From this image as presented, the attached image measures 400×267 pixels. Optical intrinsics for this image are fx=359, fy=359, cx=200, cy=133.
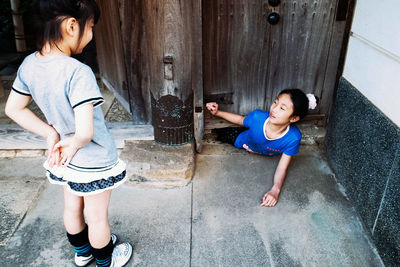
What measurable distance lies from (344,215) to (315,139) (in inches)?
36.8

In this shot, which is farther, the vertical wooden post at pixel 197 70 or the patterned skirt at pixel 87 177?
the vertical wooden post at pixel 197 70

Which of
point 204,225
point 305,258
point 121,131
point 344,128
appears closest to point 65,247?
point 204,225

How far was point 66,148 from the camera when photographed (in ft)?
4.89

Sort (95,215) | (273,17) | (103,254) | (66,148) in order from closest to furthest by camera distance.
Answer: (66,148) → (95,215) → (103,254) → (273,17)

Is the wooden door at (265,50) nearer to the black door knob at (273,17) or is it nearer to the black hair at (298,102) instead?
the black door knob at (273,17)

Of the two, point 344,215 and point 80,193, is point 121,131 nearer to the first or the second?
point 80,193

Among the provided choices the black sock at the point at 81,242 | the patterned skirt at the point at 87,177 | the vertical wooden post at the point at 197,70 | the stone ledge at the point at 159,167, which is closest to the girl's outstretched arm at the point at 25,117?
the patterned skirt at the point at 87,177

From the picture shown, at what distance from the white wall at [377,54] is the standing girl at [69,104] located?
1587 millimetres

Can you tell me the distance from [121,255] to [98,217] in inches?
15.4

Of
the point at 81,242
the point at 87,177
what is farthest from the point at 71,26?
the point at 81,242

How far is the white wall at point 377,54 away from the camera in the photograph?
2045 millimetres

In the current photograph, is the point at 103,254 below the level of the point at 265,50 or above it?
below

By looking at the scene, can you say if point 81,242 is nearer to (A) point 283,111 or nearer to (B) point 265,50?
(A) point 283,111

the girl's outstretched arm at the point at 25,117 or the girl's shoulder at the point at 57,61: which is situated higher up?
the girl's shoulder at the point at 57,61
